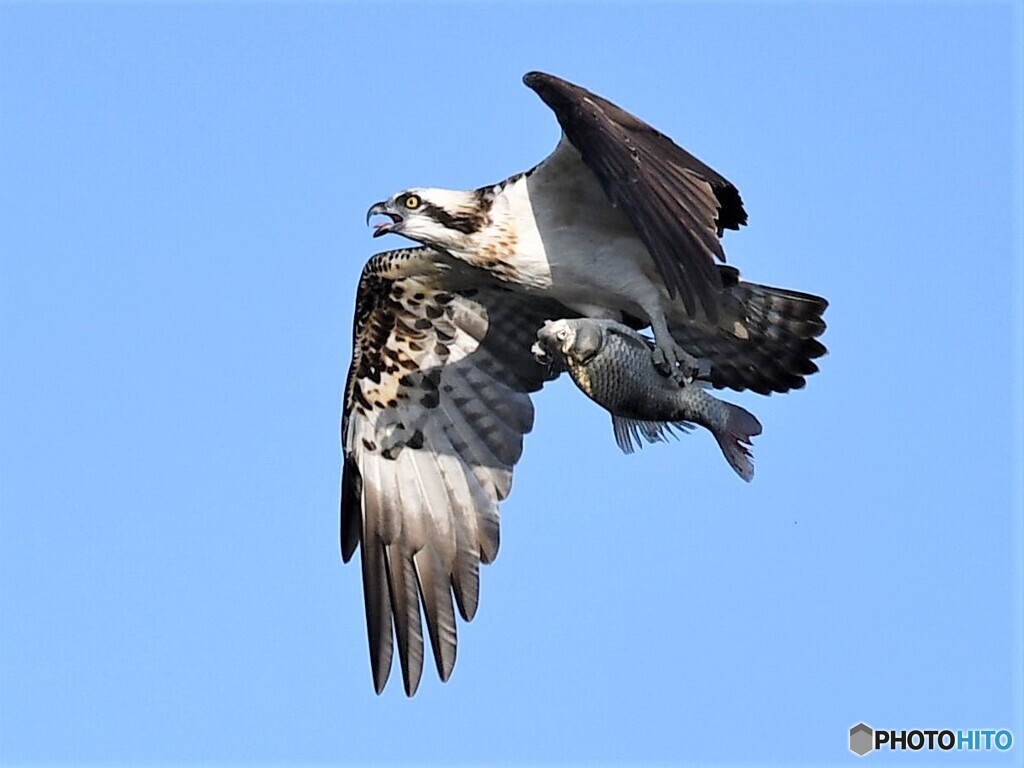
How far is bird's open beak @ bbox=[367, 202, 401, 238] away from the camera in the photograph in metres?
13.1

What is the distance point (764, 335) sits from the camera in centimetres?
1368

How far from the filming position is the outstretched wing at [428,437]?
14.2 m

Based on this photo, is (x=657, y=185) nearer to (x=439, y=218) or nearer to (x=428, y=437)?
(x=439, y=218)

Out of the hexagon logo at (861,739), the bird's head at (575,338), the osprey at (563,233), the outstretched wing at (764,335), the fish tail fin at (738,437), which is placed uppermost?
the osprey at (563,233)

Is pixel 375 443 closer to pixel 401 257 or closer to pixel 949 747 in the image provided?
pixel 401 257

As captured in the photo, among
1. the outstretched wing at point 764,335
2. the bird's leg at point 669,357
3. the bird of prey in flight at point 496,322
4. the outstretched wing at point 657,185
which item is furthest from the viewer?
the outstretched wing at point 764,335

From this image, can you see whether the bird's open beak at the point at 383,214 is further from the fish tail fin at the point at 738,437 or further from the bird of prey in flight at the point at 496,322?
the fish tail fin at the point at 738,437

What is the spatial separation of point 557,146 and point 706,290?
1.64 m

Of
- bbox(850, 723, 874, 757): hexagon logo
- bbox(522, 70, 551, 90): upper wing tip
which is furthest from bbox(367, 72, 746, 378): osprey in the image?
bbox(850, 723, 874, 757): hexagon logo

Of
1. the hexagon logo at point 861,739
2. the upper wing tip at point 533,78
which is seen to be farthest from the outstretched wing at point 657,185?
the hexagon logo at point 861,739

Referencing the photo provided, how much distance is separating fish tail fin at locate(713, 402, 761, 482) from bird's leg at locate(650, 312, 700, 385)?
1.19ft

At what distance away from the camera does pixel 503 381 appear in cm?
1457

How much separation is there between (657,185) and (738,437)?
146 cm

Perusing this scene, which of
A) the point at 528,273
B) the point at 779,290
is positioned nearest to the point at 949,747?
the point at 779,290
